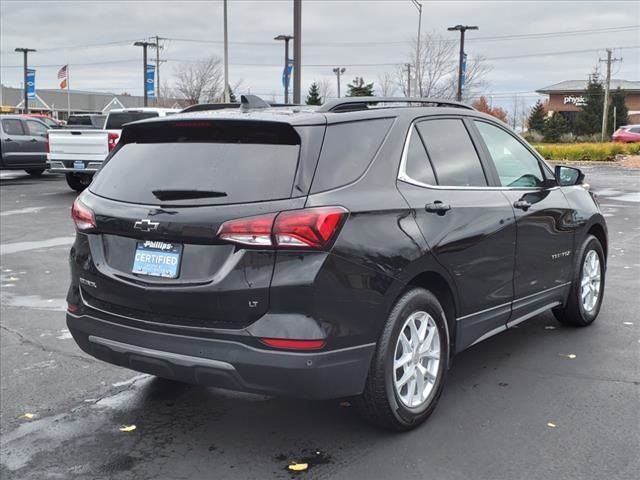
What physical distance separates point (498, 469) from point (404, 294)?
969 mm

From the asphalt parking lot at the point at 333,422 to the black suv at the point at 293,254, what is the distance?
32 cm

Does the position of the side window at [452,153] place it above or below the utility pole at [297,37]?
below

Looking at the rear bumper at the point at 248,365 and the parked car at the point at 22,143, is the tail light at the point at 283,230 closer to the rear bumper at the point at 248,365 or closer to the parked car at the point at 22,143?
the rear bumper at the point at 248,365

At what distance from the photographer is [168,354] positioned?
3514 millimetres

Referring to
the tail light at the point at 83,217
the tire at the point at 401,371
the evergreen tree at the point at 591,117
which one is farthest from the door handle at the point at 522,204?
the evergreen tree at the point at 591,117

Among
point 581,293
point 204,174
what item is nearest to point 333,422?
point 204,174

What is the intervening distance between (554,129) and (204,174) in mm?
60081

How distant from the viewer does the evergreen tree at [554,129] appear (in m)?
58.8

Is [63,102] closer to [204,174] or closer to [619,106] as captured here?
[619,106]

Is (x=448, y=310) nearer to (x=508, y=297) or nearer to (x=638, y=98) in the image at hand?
(x=508, y=297)

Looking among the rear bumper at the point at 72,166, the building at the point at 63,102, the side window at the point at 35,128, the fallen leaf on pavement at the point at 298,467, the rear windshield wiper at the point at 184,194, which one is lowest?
the fallen leaf on pavement at the point at 298,467

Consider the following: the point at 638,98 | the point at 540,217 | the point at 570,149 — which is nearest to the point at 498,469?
the point at 540,217

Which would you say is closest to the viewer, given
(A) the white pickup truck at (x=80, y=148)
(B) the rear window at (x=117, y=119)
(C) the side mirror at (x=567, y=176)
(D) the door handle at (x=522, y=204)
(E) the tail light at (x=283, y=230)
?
(E) the tail light at (x=283, y=230)

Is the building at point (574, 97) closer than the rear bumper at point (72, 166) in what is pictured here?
No
